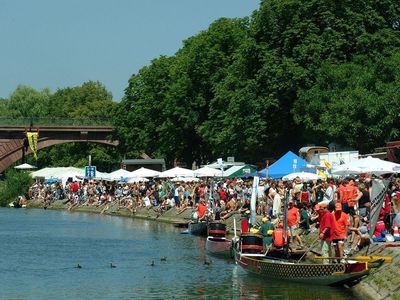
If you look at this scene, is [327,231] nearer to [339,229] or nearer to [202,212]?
[339,229]

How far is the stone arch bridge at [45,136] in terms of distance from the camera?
11850cm

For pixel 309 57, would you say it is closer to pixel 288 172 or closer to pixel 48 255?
pixel 288 172

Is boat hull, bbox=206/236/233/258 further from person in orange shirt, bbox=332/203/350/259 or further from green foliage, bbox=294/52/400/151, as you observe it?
green foliage, bbox=294/52/400/151

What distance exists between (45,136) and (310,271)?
8853 centimetres

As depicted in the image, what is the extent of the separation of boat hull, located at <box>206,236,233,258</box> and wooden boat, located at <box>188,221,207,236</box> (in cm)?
875

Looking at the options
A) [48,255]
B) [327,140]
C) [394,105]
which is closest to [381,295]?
[48,255]

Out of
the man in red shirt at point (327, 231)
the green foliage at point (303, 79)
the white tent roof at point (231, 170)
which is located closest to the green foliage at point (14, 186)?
the green foliage at point (303, 79)

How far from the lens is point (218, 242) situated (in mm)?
49156

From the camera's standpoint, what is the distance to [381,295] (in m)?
31.1

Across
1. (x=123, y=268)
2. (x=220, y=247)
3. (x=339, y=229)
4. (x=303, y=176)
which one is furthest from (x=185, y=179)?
(x=339, y=229)

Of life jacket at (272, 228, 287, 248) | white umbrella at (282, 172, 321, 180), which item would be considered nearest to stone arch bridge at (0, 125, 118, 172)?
white umbrella at (282, 172, 321, 180)

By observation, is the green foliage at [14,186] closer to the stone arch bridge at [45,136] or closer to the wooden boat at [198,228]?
→ the stone arch bridge at [45,136]

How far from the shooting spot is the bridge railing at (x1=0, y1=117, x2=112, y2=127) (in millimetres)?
119312

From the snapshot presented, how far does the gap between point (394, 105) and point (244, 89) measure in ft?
46.2
